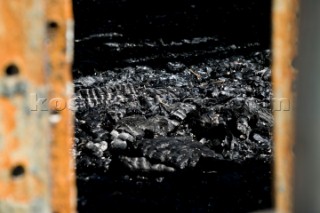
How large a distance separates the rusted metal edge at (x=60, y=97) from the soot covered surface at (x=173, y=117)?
3.01 meters

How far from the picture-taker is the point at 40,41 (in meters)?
1.04

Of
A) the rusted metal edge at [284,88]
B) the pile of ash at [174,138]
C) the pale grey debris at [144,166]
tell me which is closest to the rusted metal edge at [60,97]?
the rusted metal edge at [284,88]

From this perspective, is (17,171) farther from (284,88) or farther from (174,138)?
(174,138)

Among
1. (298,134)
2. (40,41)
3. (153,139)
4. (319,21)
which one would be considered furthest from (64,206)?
(153,139)

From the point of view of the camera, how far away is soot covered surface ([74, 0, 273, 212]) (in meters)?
4.49

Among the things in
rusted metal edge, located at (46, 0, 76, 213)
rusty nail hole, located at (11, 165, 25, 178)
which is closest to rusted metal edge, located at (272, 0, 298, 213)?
rusted metal edge, located at (46, 0, 76, 213)

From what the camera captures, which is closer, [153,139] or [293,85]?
[293,85]

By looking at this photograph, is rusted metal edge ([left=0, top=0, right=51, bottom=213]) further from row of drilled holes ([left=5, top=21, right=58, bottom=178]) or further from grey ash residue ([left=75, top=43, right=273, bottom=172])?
grey ash residue ([left=75, top=43, right=273, bottom=172])

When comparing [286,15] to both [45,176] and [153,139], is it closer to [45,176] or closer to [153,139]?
[45,176]

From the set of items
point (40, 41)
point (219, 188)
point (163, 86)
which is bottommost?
point (219, 188)

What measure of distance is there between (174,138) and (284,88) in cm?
405

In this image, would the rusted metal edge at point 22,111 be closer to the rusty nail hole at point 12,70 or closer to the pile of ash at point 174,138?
the rusty nail hole at point 12,70

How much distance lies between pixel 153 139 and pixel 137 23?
16.3 feet

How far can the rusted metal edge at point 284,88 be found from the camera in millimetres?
1119
